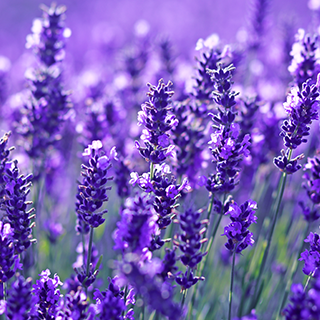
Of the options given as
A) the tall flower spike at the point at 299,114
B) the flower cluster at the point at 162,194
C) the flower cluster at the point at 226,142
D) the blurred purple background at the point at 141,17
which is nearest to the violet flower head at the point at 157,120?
the flower cluster at the point at 162,194

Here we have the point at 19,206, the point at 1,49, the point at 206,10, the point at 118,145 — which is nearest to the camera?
the point at 19,206

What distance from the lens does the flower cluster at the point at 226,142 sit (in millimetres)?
1654

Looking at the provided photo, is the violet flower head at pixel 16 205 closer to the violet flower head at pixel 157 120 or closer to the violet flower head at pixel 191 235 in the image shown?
the violet flower head at pixel 157 120

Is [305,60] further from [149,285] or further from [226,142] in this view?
[149,285]

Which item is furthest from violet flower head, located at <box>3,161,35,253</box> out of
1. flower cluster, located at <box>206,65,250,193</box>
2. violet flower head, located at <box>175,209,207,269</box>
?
flower cluster, located at <box>206,65,250,193</box>

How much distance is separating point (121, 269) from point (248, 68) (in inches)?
144

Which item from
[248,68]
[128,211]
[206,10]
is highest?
[206,10]

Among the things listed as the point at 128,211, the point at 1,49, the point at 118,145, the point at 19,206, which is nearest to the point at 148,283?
the point at 128,211

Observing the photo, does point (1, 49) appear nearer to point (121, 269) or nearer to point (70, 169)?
point (70, 169)

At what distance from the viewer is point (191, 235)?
137 cm

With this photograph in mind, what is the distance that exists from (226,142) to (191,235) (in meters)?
0.49

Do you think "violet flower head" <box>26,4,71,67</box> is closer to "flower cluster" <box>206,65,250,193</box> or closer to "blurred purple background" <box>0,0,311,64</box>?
"flower cluster" <box>206,65,250,193</box>

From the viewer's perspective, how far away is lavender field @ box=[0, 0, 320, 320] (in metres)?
1.42

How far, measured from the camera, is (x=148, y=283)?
3.74 ft
